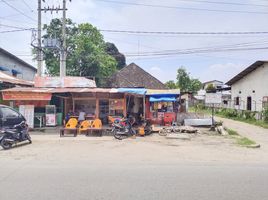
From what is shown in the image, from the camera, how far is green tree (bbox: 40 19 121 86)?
39156 millimetres

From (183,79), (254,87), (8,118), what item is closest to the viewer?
(8,118)

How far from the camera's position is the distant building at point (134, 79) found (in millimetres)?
39406

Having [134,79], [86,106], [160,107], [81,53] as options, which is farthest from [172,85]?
[86,106]

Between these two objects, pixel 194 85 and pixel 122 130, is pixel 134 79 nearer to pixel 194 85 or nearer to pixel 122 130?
pixel 122 130

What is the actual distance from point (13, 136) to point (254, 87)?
2575cm

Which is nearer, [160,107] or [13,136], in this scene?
[13,136]

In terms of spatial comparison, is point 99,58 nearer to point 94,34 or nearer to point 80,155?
point 94,34

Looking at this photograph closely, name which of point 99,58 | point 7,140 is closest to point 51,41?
point 99,58

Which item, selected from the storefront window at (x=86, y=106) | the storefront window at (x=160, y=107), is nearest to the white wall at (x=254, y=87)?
the storefront window at (x=160, y=107)

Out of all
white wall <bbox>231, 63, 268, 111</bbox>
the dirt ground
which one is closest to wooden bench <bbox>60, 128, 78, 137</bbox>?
the dirt ground

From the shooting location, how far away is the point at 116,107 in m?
20.1

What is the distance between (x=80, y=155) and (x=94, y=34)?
31737mm

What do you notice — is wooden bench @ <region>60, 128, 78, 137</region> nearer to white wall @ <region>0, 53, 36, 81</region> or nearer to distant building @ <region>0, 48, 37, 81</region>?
distant building @ <region>0, 48, 37, 81</region>

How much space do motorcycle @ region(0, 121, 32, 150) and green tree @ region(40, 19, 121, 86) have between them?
86.2 feet
